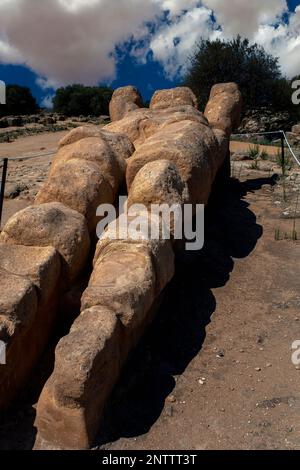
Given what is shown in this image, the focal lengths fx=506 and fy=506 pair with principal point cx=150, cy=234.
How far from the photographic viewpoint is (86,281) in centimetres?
396

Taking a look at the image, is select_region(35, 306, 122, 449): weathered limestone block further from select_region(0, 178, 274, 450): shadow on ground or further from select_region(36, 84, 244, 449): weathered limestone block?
select_region(0, 178, 274, 450): shadow on ground

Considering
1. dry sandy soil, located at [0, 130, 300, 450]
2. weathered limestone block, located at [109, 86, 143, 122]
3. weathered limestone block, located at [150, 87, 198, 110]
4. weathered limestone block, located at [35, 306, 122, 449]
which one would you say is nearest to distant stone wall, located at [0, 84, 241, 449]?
weathered limestone block, located at [35, 306, 122, 449]

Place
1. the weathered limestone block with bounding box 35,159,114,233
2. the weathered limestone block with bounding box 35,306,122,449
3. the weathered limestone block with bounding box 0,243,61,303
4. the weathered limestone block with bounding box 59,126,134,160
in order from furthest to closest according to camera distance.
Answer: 1. the weathered limestone block with bounding box 59,126,134,160
2. the weathered limestone block with bounding box 35,159,114,233
3. the weathered limestone block with bounding box 0,243,61,303
4. the weathered limestone block with bounding box 35,306,122,449

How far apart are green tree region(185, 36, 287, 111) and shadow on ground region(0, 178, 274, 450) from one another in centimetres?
1461

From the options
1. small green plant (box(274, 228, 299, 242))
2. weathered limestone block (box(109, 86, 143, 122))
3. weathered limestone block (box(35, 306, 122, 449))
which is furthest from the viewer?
weathered limestone block (box(109, 86, 143, 122))

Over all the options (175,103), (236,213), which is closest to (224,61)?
(175,103)

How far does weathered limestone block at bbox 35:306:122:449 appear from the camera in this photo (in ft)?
8.85

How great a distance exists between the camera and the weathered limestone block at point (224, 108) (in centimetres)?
723

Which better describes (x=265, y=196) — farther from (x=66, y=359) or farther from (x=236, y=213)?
(x=66, y=359)

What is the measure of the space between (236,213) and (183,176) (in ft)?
6.82

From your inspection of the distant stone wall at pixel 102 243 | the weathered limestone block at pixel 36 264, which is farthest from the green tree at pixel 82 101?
the weathered limestone block at pixel 36 264

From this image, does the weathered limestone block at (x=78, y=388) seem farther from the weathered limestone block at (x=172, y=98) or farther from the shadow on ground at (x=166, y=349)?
the weathered limestone block at (x=172, y=98)

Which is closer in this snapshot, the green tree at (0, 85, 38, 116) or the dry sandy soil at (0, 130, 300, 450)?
the dry sandy soil at (0, 130, 300, 450)

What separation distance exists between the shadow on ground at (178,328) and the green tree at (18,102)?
2772 cm
